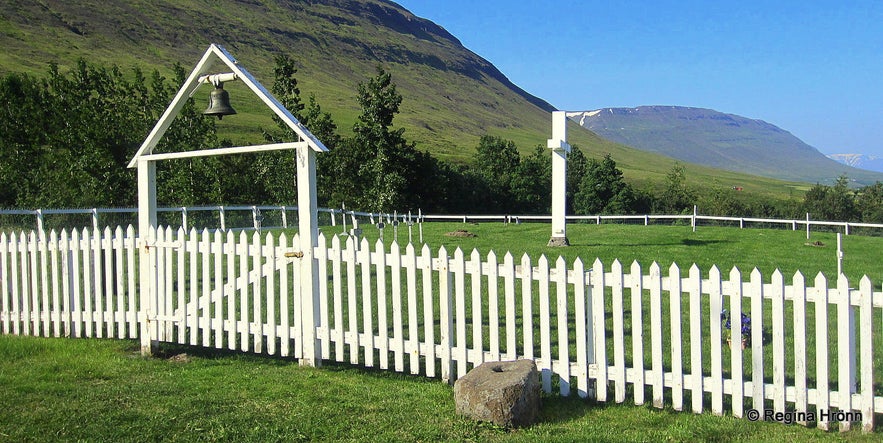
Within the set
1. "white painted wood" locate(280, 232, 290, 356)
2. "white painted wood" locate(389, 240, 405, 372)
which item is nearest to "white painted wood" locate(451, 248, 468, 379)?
"white painted wood" locate(389, 240, 405, 372)

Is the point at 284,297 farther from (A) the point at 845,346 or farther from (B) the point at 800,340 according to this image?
(A) the point at 845,346

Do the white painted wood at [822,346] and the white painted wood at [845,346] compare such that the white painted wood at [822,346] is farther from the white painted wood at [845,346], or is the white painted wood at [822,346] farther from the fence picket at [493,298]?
the fence picket at [493,298]

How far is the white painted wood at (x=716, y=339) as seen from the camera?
225 inches

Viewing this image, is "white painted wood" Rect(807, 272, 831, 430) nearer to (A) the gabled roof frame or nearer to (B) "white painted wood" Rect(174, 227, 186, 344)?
(A) the gabled roof frame

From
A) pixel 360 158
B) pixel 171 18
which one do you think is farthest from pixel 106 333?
pixel 171 18

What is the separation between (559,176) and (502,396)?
15967 millimetres

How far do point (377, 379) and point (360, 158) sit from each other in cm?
4271

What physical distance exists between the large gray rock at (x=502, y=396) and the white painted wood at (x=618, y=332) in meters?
Answer: 0.79

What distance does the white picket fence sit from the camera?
551 centimetres

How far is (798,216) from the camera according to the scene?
200 feet

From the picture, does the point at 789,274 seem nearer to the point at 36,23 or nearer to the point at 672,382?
the point at 672,382

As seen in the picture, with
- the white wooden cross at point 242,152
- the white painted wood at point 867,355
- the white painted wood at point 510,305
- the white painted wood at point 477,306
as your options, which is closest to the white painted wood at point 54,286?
the white wooden cross at point 242,152

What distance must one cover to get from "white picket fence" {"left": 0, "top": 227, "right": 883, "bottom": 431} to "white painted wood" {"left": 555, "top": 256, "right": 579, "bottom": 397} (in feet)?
0.05

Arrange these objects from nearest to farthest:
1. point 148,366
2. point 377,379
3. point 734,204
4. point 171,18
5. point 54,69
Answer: point 377,379 → point 148,366 → point 54,69 → point 734,204 → point 171,18
